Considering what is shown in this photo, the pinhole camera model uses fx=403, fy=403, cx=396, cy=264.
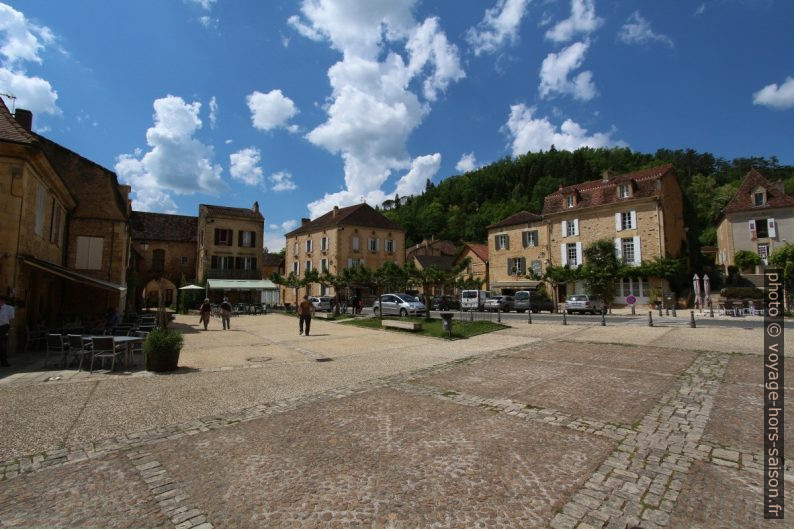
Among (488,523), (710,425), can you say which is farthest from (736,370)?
(488,523)

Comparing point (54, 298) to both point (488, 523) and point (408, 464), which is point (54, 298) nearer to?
point (408, 464)

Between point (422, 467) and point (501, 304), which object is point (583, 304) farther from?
point (422, 467)

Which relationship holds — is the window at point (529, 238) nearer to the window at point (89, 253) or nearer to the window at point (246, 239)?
the window at point (246, 239)

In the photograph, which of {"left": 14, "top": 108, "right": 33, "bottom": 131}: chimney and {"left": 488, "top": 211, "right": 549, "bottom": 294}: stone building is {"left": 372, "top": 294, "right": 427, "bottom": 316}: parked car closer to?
{"left": 488, "top": 211, "right": 549, "bottom": 294}: stone building

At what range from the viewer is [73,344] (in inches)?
365

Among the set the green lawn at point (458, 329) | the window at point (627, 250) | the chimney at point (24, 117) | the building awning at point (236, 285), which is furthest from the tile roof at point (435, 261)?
the chimney at point (24, 117)

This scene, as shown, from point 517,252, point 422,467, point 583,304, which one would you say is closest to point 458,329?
point 422,467

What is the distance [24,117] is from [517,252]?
3597cm

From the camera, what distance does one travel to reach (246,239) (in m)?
39.2

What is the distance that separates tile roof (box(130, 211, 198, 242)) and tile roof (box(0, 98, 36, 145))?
2827 centimetres

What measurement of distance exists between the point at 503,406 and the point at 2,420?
262 inches

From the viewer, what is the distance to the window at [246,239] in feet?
128

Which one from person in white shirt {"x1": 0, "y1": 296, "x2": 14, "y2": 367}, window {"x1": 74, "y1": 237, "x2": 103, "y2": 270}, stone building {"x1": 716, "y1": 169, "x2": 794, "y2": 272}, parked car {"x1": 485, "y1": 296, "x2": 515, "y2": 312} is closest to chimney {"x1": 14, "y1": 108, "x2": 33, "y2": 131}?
window {"x1": 74, "y1": 237, "x2": 103, "y2": 270}

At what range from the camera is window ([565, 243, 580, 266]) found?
35.8 metres
